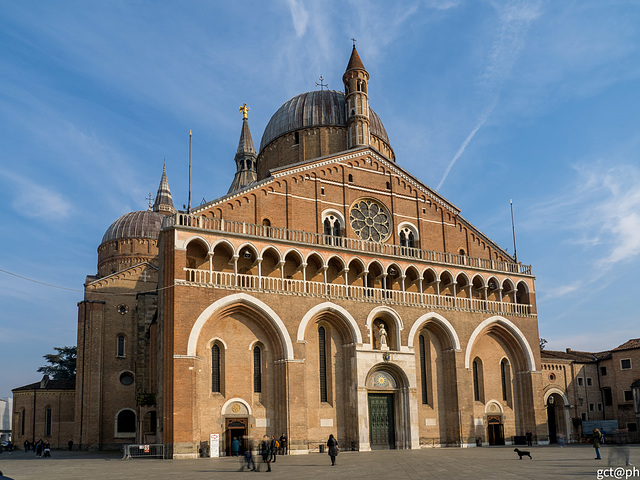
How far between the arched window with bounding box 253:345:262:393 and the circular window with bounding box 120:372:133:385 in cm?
1905

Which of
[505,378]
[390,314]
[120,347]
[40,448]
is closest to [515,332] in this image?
[505,378]

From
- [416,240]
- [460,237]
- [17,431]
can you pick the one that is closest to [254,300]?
[416,240]

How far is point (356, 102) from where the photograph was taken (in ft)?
147

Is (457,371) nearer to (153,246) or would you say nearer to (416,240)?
(416,240)

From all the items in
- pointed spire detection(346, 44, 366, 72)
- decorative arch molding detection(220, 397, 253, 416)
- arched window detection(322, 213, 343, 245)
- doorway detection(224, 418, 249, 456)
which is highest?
pointed spire detection(346, 44, 366, 72)

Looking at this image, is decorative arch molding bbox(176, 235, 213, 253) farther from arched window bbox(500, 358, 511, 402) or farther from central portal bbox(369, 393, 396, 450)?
arched window bbox(500, 358, 511, 402)

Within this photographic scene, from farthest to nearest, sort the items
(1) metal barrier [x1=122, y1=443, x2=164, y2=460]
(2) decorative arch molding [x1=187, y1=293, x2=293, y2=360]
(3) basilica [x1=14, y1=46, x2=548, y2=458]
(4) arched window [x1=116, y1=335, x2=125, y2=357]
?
(4) arched window [x1=116, y1=335, x2=125, y2=357] → (3) basilica [x1=14, y1=46, x2=548, y2=458] → (2) decorative arch molding [x1=187, y1=293, x2=293, y2=360] → (1) metal barrier [x1=122, y1=443, x2=164, y2=460]

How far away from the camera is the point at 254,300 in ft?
106

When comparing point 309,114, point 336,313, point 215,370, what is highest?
point 309,114

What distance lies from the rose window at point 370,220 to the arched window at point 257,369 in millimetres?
9981

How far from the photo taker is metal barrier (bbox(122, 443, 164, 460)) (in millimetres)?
28859

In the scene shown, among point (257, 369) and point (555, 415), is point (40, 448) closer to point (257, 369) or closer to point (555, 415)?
point (257, 369)

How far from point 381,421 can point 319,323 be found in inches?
266

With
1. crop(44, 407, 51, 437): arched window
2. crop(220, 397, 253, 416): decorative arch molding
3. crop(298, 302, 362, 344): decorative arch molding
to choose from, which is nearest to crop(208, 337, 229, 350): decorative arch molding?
crop(220, 397, 253, 416): decorative arch molding
